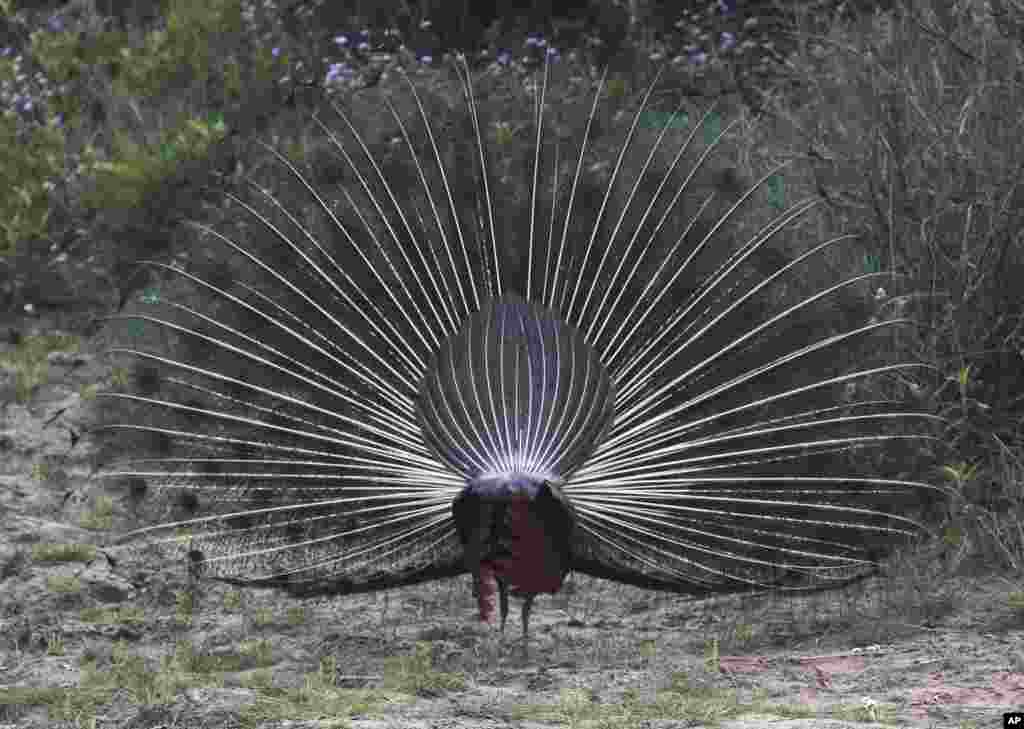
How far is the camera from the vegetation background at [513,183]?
5.08 metres

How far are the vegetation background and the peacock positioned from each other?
265mm

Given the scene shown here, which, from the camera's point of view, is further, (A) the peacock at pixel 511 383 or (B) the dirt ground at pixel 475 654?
(A) the peacock at pixel 511 383

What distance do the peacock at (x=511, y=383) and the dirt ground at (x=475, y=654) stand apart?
0.24 metres

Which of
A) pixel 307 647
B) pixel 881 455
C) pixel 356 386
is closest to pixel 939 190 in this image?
pixel 881 455

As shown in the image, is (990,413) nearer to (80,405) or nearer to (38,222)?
(80,405)

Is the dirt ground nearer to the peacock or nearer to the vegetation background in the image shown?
the vegetation background

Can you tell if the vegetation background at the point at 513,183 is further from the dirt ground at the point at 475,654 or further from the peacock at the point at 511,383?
the peacock at the point at 511,383

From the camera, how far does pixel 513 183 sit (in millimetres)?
5559

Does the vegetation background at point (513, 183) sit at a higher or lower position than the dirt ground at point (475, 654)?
higher

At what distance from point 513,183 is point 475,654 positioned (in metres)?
1.60

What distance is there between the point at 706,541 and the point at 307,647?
134cm

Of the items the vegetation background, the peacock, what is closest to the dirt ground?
the vegetation background

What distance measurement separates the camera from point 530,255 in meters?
5.45

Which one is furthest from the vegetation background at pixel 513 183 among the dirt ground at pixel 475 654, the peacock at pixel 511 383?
the peacock at pixel 511 383
